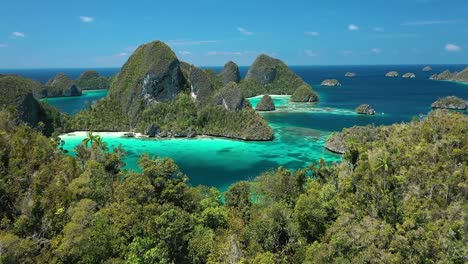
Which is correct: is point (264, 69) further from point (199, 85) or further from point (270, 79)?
point (199, 85)

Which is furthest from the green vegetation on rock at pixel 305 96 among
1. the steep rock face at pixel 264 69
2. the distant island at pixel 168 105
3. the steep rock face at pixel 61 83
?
the steep rock face at pixel 61 83

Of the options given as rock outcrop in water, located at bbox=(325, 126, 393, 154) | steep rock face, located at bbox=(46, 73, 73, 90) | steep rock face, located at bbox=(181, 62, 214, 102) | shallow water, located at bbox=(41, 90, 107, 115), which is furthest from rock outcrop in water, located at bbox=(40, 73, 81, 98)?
rock outcrop in water, located at bbox=(325, 126, 393, 154)

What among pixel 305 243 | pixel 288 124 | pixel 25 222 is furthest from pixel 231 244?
pixel 288 124

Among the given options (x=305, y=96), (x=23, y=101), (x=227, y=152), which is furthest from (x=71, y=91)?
(x=227, y=152)

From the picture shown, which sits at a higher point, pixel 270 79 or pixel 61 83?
pixel 270 79

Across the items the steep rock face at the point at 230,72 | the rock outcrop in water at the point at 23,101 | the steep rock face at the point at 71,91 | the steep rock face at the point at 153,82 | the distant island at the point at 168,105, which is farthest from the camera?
the steep rock face at the point at 230,72

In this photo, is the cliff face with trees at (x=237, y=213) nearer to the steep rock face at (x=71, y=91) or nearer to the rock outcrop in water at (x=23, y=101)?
the rock outcrop in water at (x=23, y=101)
